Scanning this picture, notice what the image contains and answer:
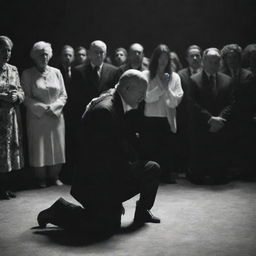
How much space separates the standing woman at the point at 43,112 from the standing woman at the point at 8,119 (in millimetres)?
370

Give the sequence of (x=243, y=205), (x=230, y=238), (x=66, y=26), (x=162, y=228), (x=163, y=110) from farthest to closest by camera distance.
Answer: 1. (x=66, y=26)
2. (x=163, y=110)
3. (x=243, y=205)
4. (x=162, y=228)
5. (x=230, y=238)

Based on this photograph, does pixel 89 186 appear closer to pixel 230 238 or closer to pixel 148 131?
pixel 230 238

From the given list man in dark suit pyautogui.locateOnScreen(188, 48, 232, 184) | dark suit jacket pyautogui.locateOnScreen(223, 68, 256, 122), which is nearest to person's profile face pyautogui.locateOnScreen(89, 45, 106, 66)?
man in dark suit pyautogui.locateOnScreen(188, 48, 232, 184)

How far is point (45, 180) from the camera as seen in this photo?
6195 millimetres

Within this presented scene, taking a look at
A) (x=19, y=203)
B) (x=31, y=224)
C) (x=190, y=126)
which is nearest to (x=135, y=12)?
(x=190, y=126)

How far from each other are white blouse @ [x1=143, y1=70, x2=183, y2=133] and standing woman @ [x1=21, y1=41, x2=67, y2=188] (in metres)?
1.06

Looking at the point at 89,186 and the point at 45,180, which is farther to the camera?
the point at 45,180

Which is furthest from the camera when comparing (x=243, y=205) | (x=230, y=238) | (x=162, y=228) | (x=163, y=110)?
(x=163, y=110)

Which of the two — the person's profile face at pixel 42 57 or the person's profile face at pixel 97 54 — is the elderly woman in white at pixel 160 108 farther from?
the person's profile face at pixel 42 57

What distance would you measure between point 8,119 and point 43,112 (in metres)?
0.60

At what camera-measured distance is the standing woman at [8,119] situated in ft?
17.5

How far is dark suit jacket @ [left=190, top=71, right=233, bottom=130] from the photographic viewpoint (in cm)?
621

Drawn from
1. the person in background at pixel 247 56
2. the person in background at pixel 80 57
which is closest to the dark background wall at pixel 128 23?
the person in background at pixel 80 57

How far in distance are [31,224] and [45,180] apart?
1.77 metres
